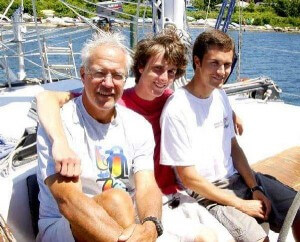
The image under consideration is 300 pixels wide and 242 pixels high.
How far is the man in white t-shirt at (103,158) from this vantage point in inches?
70.1

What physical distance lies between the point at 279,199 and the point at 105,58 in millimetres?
1042

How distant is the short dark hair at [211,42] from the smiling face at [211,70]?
0.05 ft

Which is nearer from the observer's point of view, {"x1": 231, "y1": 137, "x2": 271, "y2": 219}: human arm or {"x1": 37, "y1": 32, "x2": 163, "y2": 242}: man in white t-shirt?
{"x1": 37, "y1": 32, "x2": 163, "y2": 242}: man in white t-shirt

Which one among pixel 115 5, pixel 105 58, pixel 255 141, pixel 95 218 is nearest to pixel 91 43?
pixel 105 58

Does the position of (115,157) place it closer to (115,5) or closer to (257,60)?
(115,5)

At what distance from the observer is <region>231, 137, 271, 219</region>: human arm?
2.28 metres

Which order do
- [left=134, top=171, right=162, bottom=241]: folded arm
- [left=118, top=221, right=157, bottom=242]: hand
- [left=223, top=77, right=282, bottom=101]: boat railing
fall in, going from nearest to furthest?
[left=118, top=221, right=157, bottom=242]: hand → [left=134, top=171, right=162, bottom=241]: folded arm → [left=223, top=77, right=282, bottom=101]: boat railing

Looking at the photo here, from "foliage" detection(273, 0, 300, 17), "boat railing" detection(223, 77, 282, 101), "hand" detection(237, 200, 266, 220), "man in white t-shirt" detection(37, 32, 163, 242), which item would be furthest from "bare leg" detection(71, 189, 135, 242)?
"foliage" detection(273, 0, 300, 17)

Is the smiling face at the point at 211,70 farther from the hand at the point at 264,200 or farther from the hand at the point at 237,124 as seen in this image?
the hand at the point at 264,200

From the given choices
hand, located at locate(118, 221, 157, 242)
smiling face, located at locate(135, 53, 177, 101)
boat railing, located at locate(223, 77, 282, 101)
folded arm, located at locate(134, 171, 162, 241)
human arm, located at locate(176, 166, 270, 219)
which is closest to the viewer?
hand, located at locate(118, 221, 157, 242)

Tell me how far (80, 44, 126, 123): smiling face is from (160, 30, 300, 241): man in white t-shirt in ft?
1.08

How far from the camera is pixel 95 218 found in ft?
5.58

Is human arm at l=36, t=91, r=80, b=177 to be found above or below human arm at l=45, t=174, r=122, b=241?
above

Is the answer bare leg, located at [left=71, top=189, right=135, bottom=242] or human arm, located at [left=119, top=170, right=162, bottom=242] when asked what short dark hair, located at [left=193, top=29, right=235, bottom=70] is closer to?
human arm, located at [left=119, top=170, right=162, bottom=242]
